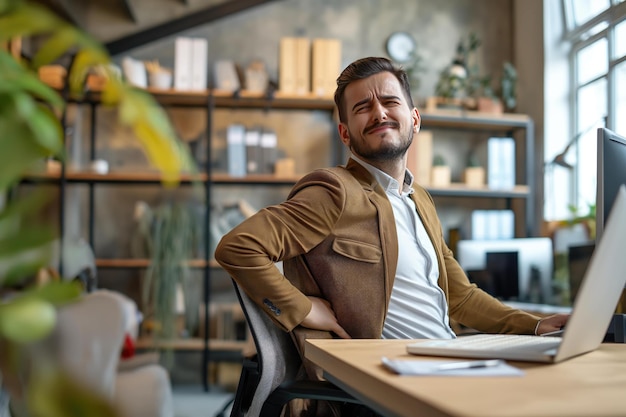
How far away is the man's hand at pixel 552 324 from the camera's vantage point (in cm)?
157

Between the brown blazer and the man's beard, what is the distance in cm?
11

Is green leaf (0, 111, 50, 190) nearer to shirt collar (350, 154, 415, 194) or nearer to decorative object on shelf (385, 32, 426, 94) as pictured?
shirt collar (350, 154, 415, 194)

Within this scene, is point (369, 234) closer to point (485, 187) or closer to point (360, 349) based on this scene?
point (360, 349)

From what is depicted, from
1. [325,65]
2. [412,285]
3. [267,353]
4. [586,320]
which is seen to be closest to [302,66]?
[325,65]

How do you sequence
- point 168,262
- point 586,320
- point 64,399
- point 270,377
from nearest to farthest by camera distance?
point 64,399 < point 586,320 < point 270,377 < point 168,262

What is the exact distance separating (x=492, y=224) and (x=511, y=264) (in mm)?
1247

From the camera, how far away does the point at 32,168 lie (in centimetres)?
28

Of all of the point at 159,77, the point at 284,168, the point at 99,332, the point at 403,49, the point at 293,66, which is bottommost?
the point at 99,332

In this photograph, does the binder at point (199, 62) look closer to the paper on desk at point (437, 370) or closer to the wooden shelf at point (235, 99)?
the wooden shelf at point (235, 99)

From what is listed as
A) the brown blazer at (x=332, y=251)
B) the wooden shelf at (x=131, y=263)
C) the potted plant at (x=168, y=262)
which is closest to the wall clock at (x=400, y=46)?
the potted plant at (x=168, y=262)

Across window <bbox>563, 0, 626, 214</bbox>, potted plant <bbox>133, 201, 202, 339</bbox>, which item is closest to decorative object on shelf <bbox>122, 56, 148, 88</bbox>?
potted plant <bbox>133, 201, 202, 339</bbox>

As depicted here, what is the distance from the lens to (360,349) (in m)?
1.09

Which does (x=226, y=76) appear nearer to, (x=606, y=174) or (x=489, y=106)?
(x=489, y=106)

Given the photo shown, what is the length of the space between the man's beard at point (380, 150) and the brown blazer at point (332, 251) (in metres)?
0.11
